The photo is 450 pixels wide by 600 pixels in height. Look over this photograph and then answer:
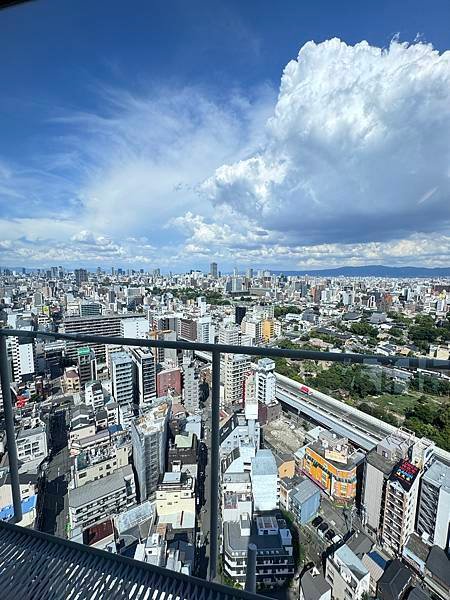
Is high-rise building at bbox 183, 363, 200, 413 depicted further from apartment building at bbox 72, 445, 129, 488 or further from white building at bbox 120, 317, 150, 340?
white building at bbox 120, 317, 150, 340

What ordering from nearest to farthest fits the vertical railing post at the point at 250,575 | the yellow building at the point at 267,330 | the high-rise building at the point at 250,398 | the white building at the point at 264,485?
the vertical railing post at the point at 250,575 < the high-rise building at the point at 250,398 < the white building at the point at 264,485 < the yellow building at the point at 267,330

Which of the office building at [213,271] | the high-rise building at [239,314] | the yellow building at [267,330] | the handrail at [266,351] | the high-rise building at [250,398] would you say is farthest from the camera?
the office building at [213,271]

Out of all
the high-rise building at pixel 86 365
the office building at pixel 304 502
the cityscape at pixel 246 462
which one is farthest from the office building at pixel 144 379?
the office building at pixel 304 502

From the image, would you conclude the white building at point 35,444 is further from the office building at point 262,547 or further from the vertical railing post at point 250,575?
the vertical railing post at point 250,575

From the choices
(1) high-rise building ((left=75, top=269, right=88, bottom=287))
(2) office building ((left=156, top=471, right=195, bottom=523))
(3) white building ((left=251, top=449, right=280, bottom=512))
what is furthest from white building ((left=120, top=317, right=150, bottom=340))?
(3) white building ((left=251, top=449, right=280, bottom=512))

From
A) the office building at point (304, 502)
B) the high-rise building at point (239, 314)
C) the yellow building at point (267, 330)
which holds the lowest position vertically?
the yellow building at point (267, 330)

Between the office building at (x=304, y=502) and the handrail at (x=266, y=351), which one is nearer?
the handrail at (x=266, y=351)
